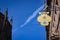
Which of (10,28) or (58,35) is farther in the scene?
(10,28)

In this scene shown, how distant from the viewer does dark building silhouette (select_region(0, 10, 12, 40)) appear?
62509 mm

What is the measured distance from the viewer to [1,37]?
60.8 meters

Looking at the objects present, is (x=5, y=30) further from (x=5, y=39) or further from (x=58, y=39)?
(x=58, y=39)

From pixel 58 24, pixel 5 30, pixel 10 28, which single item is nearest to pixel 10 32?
pixel 10 28

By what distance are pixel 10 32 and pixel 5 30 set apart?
5674 millimetres

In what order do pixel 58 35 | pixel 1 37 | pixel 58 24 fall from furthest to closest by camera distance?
1. pixel 1 37
2. pixel 58 24
3. pixel 58 35

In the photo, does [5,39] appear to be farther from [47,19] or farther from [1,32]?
[47,19]

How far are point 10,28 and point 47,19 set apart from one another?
146ft

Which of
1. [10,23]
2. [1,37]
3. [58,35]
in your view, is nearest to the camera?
[58,35]

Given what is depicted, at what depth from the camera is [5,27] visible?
64.9m

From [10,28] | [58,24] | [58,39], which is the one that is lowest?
[58,39]

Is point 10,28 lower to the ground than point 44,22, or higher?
higher

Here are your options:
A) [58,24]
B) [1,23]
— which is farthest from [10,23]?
[58,24]

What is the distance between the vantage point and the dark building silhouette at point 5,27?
205ft
